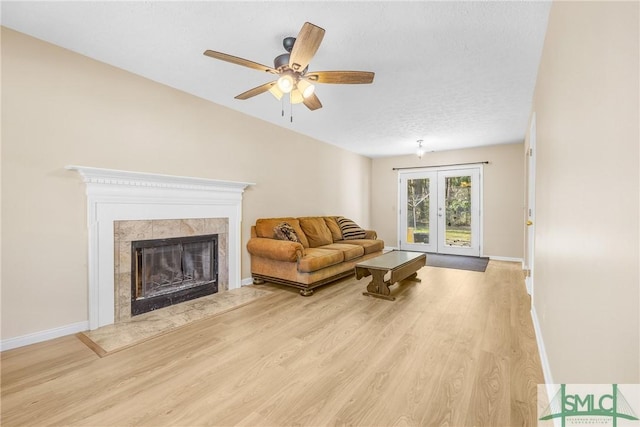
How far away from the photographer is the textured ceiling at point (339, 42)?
1.94 m

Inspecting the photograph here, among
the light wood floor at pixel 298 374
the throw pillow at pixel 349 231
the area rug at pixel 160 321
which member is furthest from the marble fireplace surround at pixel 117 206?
the throw pillow at pixel 349 231

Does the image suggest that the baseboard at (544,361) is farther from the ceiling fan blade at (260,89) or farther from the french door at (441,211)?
the french door at (441,211)

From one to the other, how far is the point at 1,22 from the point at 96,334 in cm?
253

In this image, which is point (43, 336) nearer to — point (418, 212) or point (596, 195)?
point (596, 195)

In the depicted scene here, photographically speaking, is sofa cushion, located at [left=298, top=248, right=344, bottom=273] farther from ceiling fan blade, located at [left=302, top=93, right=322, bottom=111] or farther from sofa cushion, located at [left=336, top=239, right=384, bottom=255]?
ceiling fan blade, located at [left=302, top=93, right=322, bottom=111]

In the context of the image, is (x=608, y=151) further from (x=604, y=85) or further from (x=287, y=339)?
(x=287, y=339)

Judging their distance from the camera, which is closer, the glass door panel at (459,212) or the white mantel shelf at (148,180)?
the white mantel shelf at (148,180)

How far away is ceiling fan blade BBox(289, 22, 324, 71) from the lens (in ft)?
5.53

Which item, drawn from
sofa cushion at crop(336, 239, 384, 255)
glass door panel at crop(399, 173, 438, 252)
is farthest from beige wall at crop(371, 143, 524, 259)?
→ sofa cushion at crop(336, 239, 384, 255)

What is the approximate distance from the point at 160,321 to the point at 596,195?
10.6ft

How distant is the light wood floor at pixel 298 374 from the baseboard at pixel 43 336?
0.07 m

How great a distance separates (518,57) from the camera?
2494 mm

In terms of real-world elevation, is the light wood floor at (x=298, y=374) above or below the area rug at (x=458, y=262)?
below

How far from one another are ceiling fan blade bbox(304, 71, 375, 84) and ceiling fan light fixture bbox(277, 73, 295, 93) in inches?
5.7
